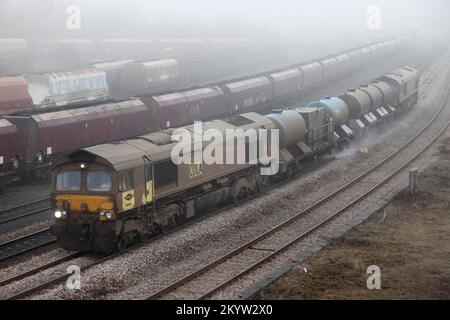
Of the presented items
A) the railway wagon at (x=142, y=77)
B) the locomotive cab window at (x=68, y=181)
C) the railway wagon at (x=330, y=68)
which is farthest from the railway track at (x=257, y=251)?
the railway wagon at (x=330, y=68)

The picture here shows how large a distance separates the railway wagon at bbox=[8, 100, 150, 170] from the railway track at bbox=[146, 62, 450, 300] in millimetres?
12605

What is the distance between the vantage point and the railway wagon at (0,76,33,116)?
37.6 metres

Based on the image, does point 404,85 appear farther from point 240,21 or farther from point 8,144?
point 240,21

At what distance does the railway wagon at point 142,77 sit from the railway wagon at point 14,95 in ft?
50.9

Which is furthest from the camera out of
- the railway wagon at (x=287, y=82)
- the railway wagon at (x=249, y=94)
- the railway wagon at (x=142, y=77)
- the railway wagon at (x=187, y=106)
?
the railway wagon at (x=142, y=77)

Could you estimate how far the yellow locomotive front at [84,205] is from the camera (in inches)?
695

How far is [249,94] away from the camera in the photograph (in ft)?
153

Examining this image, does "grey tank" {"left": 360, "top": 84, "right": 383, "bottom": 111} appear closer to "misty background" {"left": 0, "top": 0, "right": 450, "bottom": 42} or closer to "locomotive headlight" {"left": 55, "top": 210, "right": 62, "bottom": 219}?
"locomotive headlight" {"left": 55, "top": 210, "right": 62, "bottom": 219}

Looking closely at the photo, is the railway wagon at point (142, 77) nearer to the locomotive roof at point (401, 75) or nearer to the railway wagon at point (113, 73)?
the railway wagon at point (113, 73)

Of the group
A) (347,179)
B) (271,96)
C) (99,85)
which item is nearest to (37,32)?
(99,85)

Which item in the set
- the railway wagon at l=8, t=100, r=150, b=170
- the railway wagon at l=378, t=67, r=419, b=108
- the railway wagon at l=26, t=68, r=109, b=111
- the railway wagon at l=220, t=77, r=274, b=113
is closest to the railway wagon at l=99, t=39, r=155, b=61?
the railway wagon at l=26, t=68, r=109, b=111
